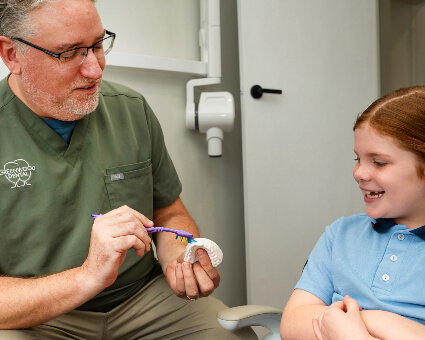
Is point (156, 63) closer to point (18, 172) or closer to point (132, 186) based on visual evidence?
point (132, 186)

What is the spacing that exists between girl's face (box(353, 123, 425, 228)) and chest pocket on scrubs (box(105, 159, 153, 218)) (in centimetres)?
63

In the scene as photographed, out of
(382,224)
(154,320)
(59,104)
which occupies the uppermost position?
(59,104)

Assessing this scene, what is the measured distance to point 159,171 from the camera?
1.56 metres

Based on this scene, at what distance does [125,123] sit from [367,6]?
1629mm

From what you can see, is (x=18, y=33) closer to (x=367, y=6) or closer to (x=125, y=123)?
(x=125, y=123)

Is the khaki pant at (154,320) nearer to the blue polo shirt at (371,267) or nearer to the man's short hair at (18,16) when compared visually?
the blue polo shirt at (371,267)

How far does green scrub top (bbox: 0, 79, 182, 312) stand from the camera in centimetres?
125

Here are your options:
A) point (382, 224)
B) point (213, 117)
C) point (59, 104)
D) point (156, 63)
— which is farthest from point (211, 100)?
point (382, 224)

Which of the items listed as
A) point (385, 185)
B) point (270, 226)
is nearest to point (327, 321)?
point (385, 185)

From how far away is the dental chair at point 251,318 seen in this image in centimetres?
118

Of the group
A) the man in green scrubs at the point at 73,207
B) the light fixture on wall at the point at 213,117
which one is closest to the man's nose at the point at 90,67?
the man in green scrubs at the point at 73,207

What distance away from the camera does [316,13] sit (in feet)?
7.80

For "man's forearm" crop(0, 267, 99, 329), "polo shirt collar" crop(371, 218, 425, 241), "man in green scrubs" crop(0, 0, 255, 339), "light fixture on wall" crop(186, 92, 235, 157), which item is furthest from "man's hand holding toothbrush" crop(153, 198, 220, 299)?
"light fixture on wall" crop(186, 92, 235, 157)

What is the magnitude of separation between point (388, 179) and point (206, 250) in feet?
1.48
